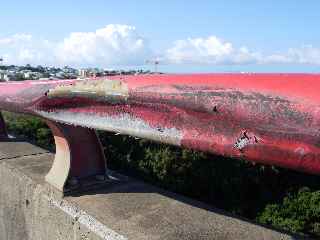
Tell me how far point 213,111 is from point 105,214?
1465 mm

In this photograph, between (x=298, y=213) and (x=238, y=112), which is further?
(x=298, y=213)

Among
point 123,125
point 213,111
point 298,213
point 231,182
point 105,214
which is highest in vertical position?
point 213,111

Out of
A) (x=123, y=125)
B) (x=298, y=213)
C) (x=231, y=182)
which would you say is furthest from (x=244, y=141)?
(x=231, y=182)

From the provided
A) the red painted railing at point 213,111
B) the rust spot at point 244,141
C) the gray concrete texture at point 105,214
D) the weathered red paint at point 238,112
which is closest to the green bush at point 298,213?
the gray concrete texture at point 105,214

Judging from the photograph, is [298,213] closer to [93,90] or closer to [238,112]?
[93,90]

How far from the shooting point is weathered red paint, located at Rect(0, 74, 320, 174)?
119 cm

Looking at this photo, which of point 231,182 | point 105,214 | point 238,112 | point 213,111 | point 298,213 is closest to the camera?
point 238,112

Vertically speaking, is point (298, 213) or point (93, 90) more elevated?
point (93, 90)

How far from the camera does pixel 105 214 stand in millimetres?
2736

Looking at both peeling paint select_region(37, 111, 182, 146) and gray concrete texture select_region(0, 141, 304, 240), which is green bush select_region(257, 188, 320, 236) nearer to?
gray concrete texture select_region(0, 141, 304, 240)

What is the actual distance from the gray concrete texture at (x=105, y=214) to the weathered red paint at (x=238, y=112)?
2.63 ft

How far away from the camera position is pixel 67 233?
2.80m

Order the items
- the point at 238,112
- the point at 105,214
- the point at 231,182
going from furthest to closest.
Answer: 1. the point at 231,182
2. the point at 105,214
3. the point at 238,112

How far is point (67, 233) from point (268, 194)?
12.2 meters
